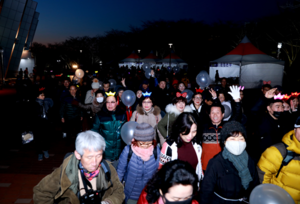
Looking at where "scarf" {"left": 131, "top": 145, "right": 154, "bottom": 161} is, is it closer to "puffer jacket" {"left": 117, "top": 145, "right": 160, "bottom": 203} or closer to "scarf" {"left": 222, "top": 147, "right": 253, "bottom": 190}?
"puffer jacket" {"left": 117, "top": 145, "right": 160, "bottom": 203}

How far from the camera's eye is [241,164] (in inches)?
89.5

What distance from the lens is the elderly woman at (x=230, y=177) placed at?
2227 mm

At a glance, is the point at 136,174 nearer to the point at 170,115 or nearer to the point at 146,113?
the point at 170,115

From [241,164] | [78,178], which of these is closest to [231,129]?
[241,164]

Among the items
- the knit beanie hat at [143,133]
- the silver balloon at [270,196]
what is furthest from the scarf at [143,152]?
the silver balloon at [270,196]

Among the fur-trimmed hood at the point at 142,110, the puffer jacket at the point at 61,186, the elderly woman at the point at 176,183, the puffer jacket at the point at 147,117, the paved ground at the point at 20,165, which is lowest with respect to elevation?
the paved ground at the point at 20,165

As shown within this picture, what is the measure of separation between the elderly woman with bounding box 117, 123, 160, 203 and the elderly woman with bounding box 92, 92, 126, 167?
3.99 feet

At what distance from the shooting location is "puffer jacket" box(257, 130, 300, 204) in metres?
2.32

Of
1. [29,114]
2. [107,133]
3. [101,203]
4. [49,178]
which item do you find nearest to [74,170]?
[49,178]

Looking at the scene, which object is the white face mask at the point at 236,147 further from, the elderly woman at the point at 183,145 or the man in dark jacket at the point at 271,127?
the man in dark jacket at the point at 271,127

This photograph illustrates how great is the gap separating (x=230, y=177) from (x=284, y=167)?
636 mm

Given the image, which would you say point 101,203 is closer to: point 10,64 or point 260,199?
point 260,199

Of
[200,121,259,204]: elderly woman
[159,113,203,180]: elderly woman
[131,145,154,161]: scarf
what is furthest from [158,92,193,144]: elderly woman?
[200,121,259,204]: elderly woman

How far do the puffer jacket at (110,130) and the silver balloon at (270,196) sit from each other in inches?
100
